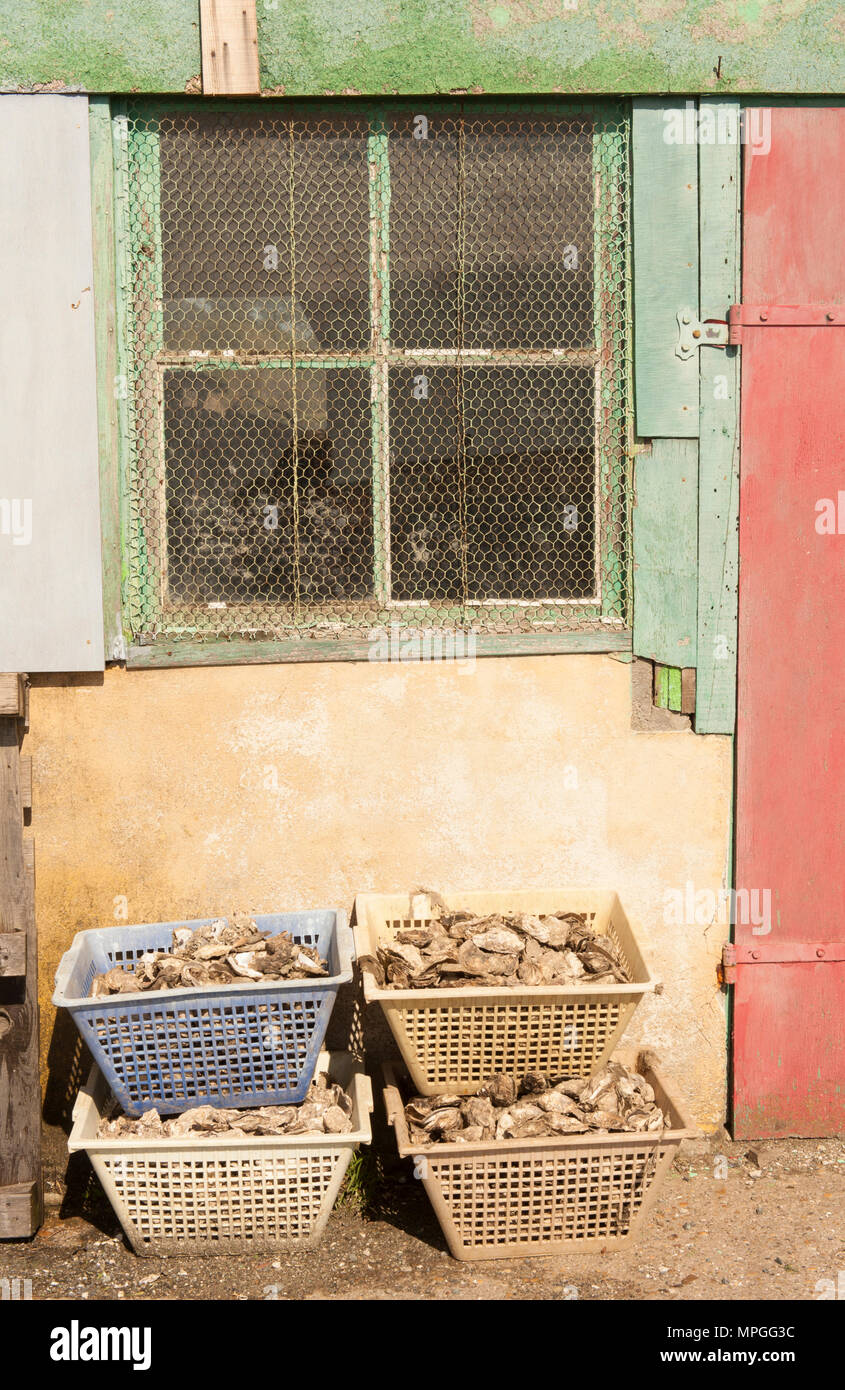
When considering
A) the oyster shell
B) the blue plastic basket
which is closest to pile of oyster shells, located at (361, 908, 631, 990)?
the oyster shell

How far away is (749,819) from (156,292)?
2574 millimetres

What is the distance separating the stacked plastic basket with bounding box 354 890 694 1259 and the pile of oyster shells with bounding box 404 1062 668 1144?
37 millimetres

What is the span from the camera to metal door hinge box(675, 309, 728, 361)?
13.4 feet

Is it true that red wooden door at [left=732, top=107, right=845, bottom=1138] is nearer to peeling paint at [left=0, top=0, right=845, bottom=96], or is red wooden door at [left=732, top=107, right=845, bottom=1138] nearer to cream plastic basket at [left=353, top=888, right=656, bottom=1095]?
peeling paint at [left=0, top=0, right=845, bottom=96]

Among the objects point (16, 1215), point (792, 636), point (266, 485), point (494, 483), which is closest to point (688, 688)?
point (792, 636)

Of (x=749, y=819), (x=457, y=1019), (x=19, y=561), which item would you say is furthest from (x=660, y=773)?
(x=19, y=561)

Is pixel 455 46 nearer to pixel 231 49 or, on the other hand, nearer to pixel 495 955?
pixel 231 49

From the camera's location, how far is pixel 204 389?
4.09 metres

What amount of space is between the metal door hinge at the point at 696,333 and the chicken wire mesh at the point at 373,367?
180 mm

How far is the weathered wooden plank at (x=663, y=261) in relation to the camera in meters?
4.04

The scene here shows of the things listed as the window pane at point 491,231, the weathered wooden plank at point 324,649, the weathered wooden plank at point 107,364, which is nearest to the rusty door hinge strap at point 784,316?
the window pane at point 491,231

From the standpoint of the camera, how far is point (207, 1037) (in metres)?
3.63

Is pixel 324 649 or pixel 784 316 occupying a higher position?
pixel 784 316

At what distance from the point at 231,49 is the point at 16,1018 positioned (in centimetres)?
302
